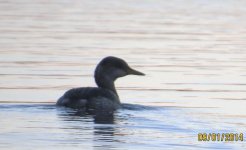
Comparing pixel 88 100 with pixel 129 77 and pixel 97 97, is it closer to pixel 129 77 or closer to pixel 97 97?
pixel 97 97

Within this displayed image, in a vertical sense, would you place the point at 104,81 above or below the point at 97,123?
above

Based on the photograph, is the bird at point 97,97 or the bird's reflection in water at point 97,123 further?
the bird at point 97,97

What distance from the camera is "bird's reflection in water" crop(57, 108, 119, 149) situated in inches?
574

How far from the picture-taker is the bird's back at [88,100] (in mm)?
17906

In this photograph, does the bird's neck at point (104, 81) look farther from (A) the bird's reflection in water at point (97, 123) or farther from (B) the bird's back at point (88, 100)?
(A) the bird's reflection in water at point (97, 123)

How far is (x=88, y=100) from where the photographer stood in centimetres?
1798

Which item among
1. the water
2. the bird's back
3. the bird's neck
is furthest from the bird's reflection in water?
the bird's neck
